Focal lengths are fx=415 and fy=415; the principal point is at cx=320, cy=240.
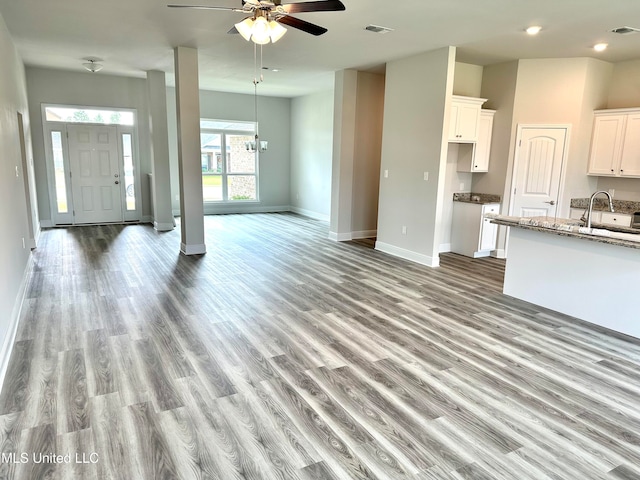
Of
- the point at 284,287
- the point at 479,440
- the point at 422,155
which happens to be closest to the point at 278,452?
the point at 479,440

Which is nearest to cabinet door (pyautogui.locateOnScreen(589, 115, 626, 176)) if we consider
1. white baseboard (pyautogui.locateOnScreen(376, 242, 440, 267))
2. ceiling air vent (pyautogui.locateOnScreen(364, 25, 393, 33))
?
white baseboard (pyautogui.locateOnScreen(376, 242, 440, 267))

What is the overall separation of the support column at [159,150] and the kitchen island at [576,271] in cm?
611

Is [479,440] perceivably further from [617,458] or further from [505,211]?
[505,211]

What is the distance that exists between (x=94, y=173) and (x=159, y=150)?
5.59 ft

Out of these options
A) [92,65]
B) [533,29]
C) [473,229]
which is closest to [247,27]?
[533,29]

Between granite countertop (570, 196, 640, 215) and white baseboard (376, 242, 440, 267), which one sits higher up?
granite countertop (570, 196, 640, 215)

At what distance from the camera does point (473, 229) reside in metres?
6.48

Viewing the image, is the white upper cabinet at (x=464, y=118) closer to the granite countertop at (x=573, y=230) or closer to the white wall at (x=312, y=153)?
the granite countertop at (x=573, y=230)

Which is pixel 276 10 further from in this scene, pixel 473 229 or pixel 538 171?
pixel 538 171

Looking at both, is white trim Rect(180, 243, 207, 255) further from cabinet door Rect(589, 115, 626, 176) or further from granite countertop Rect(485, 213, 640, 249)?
cabinet door Rect(589, 115, 626, 176)

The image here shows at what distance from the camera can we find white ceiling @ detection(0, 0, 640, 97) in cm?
402

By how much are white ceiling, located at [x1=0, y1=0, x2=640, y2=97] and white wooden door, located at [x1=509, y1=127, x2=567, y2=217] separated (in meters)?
1.11

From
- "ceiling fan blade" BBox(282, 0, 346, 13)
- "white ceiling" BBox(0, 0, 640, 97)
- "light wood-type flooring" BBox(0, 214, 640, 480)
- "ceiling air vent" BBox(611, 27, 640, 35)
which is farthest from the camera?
"ceiling air vent" BBox(611, 27, 640, 35)

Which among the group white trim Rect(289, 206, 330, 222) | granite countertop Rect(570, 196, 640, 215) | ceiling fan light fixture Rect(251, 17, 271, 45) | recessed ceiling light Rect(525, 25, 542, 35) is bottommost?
white trim Rect(289, 206, 330, 222)
